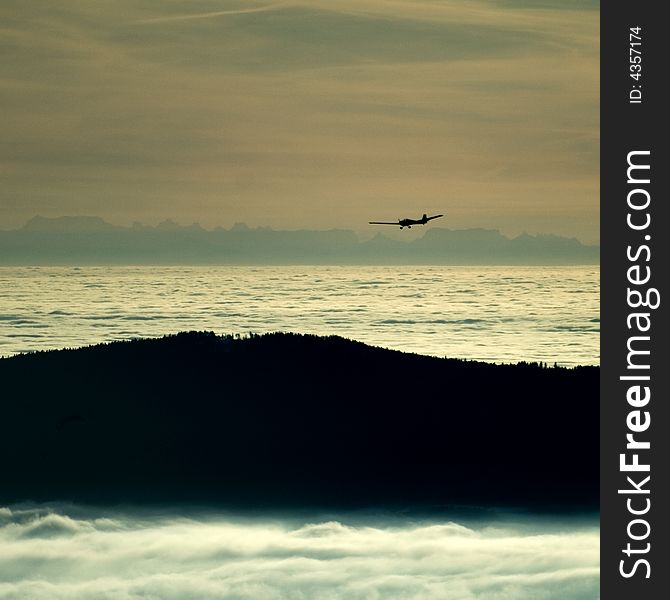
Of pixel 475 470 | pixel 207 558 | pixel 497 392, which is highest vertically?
pixel 497 392

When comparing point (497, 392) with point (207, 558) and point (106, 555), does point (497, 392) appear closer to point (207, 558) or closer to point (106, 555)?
point (207, 558)

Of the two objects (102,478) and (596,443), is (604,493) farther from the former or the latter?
(102,478)

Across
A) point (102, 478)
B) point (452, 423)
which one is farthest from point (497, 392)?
point (102, 478)

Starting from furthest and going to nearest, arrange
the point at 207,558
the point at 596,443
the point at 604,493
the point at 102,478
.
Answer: the point at 596,443
the point at 102,478
the point at 207,558
the point at 604,493

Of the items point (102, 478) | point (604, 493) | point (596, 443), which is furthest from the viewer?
point (596, 443)

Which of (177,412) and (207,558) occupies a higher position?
(177,412)

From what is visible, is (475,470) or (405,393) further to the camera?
(405,393)
